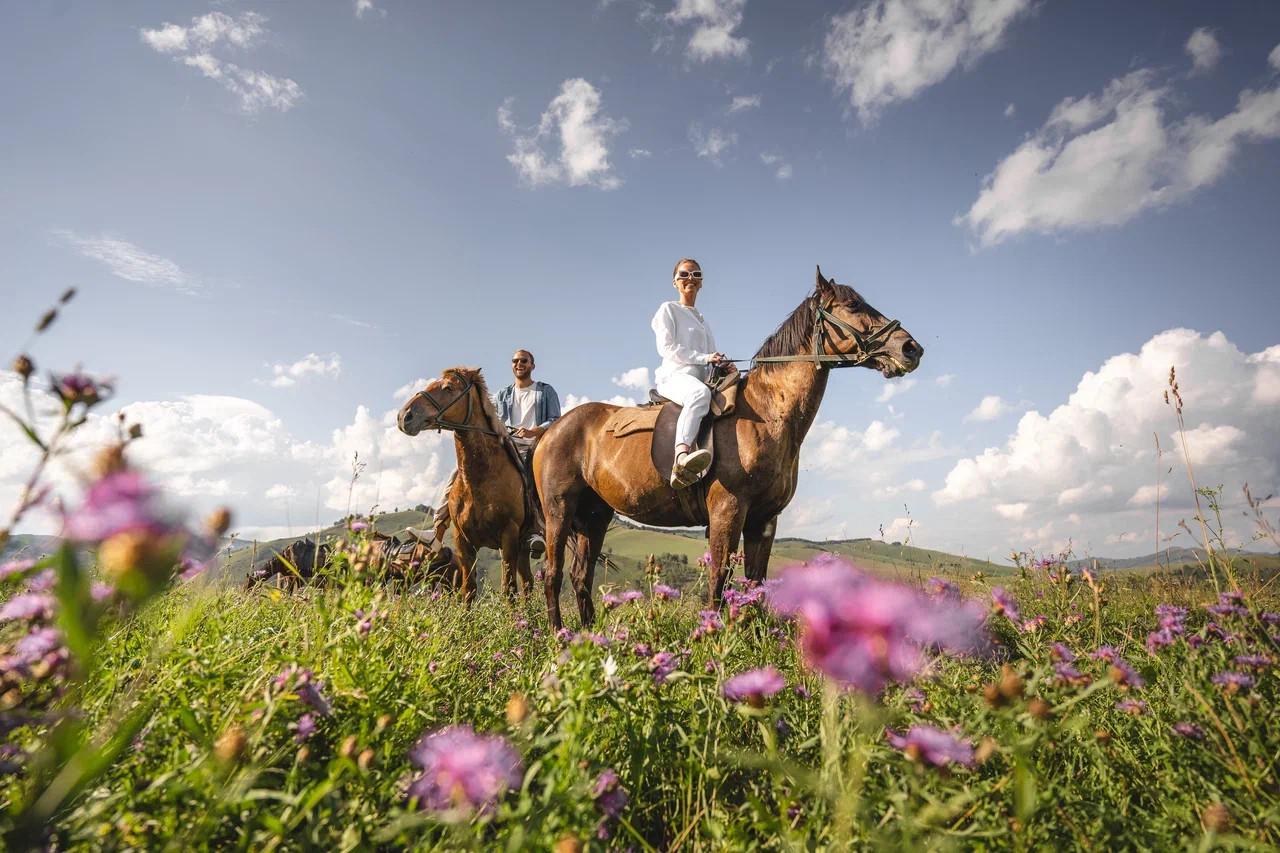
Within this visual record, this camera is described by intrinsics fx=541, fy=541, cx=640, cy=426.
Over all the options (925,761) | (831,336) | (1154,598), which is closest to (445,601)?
(831,336)

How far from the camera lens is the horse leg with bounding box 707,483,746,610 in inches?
166

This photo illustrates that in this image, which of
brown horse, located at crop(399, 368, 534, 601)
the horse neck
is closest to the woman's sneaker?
the horse neck

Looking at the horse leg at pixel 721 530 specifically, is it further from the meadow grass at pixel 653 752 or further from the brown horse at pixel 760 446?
the meadow grass at pixel 653 752

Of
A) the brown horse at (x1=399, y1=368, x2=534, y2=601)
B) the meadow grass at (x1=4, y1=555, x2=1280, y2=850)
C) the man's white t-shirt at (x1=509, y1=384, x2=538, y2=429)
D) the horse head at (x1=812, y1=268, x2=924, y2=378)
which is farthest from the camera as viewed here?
the man's white t-shirt at (x1=509, y1=384, x2=538, y2=429)

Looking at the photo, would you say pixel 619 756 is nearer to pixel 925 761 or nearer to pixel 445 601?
pixel 925 761

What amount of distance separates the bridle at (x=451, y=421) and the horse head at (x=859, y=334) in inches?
160

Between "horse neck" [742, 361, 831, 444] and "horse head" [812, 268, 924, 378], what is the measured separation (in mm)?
284

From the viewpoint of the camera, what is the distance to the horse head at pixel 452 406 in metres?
6.10

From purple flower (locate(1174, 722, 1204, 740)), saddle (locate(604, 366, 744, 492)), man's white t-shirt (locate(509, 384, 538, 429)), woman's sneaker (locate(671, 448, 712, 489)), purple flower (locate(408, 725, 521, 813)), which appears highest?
man's white t-shirt (locate(509, 384, 538, 429))

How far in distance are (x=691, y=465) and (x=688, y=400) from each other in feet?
2.25

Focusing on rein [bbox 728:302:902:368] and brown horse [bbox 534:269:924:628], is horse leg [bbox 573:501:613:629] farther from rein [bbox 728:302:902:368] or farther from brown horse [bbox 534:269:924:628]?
rein [bbox 728:302:902:368]

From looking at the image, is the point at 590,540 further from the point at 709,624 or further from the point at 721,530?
the point at 709,624

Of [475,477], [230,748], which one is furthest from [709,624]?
[475,477]

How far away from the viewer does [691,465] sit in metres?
4.59
